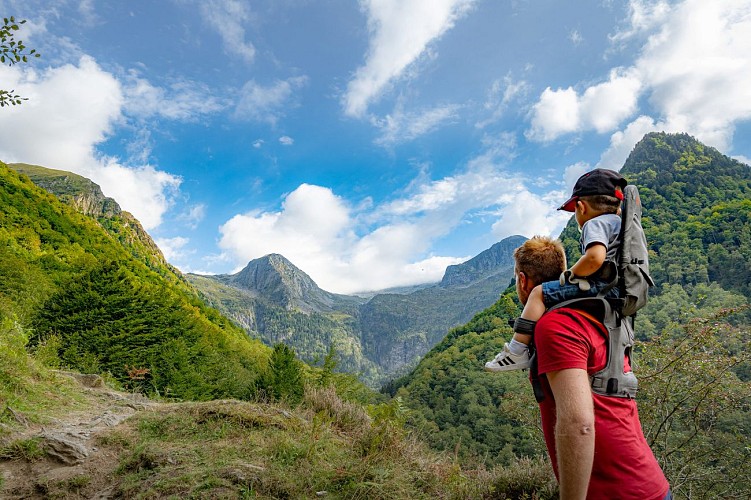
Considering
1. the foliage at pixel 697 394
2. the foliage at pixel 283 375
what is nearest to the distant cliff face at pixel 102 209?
the foliage at pixel 283 375

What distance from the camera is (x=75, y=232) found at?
55.2 meters

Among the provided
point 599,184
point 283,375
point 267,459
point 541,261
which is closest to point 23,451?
point 267,459

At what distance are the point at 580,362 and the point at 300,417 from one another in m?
6.08

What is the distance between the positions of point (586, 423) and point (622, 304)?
615mm

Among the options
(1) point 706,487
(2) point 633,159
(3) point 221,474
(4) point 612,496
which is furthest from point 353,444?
(2) point 633,159

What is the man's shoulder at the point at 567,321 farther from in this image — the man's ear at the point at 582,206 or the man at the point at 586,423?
the man's ear at the point at 582,206

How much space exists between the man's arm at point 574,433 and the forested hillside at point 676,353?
1.40 metres

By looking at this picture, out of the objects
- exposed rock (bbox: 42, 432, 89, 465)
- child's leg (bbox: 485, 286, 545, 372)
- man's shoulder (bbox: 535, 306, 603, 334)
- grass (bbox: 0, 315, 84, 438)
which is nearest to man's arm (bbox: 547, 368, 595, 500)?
man's shoulder (bbox: 535, 306, 603, 334)

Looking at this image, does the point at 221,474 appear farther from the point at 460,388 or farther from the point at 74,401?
the point at 460,388

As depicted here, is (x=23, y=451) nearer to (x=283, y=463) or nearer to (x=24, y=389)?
(x=283, y=463)

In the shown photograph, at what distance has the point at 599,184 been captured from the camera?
1922 mm

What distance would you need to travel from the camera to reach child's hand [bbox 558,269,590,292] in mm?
1623

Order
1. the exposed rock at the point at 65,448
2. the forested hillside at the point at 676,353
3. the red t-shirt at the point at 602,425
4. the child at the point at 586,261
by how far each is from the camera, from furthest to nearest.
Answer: the forested hillside at the point at 676,353
the exposed rock at the point at 65,448
the child at the point at 586,261
the red t-shirt at the point at 602,425

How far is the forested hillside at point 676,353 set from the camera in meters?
7.27
